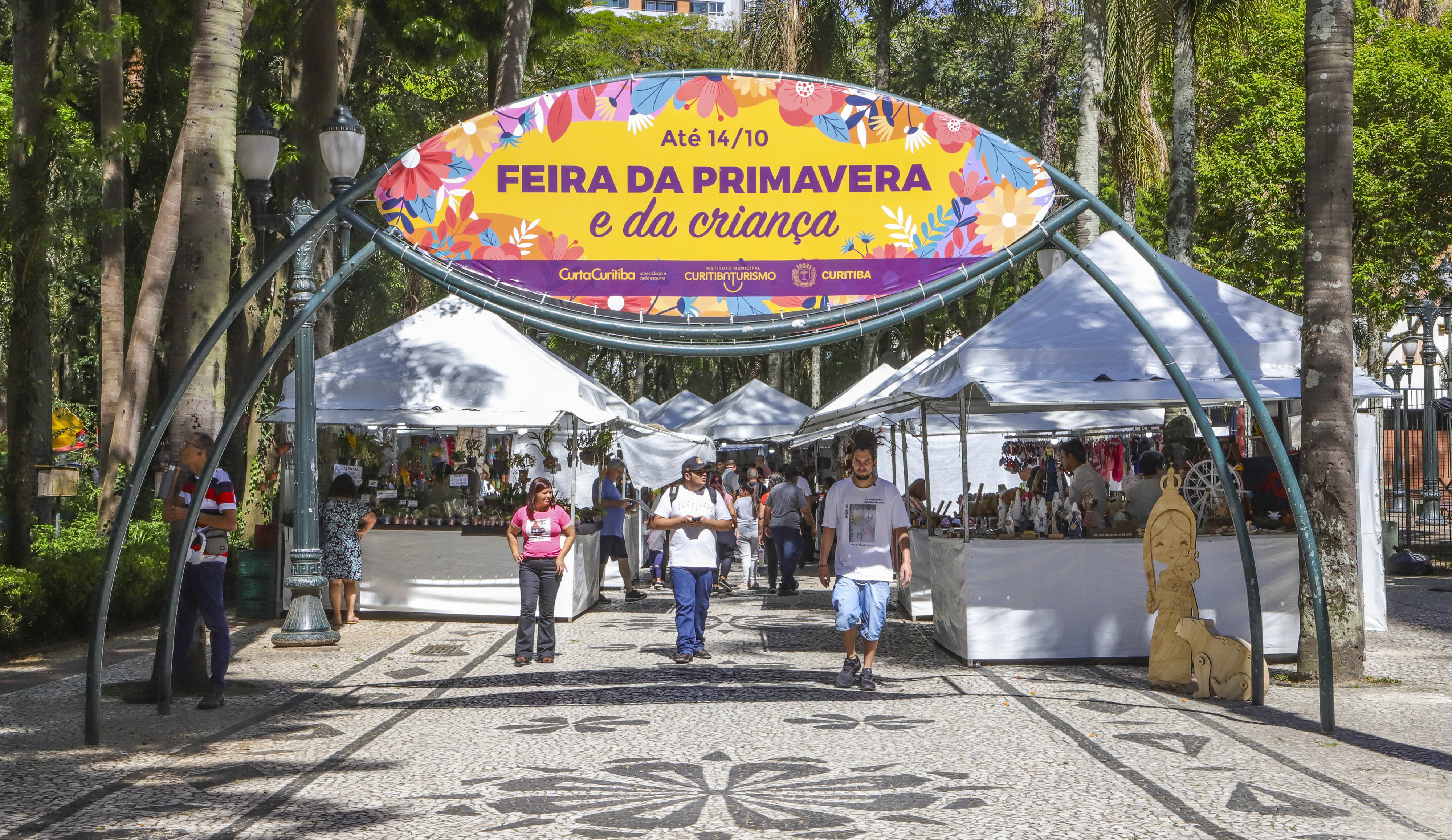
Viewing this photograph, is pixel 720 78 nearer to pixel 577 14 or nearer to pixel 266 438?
pixel 266 438

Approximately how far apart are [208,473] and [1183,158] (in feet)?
45.6

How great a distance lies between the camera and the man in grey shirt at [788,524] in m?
17.9

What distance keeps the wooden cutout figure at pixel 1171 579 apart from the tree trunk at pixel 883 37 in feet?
64.0

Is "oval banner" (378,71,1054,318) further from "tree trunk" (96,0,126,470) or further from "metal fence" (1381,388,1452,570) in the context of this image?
"tree trunk" (96,0,126,470)

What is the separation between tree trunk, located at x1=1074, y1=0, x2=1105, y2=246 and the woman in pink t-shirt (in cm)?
1087

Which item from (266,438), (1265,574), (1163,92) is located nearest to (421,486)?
(266,438)

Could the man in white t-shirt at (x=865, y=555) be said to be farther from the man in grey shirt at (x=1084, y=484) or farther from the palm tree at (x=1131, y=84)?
the palm tree at (x=1131, y=84)

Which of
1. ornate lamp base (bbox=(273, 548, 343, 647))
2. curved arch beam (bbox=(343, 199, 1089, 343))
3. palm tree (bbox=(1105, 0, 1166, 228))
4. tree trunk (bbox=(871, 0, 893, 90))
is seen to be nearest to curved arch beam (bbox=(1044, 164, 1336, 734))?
curved arch beam (bbox=(343, 199, 1089, 343))

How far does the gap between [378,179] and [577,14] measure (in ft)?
47.5

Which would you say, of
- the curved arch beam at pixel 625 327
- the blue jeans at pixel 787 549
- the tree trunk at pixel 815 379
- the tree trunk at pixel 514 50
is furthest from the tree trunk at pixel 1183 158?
the tree trunk at pixel 815 379

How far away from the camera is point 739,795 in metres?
6.54

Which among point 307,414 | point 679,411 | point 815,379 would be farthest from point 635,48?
point 307,414

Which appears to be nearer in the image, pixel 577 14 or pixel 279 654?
pixel 279 654

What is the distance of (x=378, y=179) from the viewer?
8.39 meters
